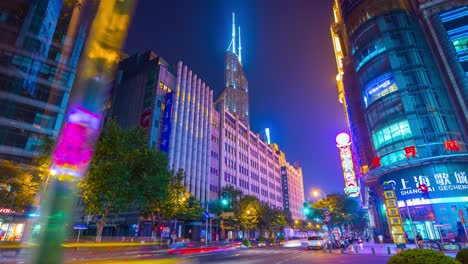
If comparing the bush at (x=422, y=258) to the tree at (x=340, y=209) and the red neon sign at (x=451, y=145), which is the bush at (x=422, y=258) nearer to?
the red neon sign at (x=451, y=145)

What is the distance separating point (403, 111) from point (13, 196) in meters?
55.1

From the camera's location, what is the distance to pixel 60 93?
48031 millimetres

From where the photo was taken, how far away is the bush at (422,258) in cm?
606

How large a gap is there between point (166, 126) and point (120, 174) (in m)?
26.9

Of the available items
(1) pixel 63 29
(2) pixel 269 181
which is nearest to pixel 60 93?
(1) pixel 63 29

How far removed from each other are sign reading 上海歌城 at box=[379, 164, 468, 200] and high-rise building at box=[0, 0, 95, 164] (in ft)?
185

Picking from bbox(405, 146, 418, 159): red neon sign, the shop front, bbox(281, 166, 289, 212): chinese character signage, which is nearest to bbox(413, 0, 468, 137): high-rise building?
the shop front

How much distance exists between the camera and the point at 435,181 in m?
35.8

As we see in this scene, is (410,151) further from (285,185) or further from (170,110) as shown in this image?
(285,185)

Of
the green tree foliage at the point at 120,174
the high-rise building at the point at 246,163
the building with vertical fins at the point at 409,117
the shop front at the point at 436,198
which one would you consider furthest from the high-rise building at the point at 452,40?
the high-rise building at the point at 246,163

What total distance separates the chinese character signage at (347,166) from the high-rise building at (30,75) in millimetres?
48590

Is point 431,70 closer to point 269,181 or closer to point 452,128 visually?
point 452,128

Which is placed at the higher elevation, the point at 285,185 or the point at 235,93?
the point at 235,93

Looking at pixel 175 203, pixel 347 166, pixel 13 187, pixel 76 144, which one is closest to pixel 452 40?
pixel 347 166
